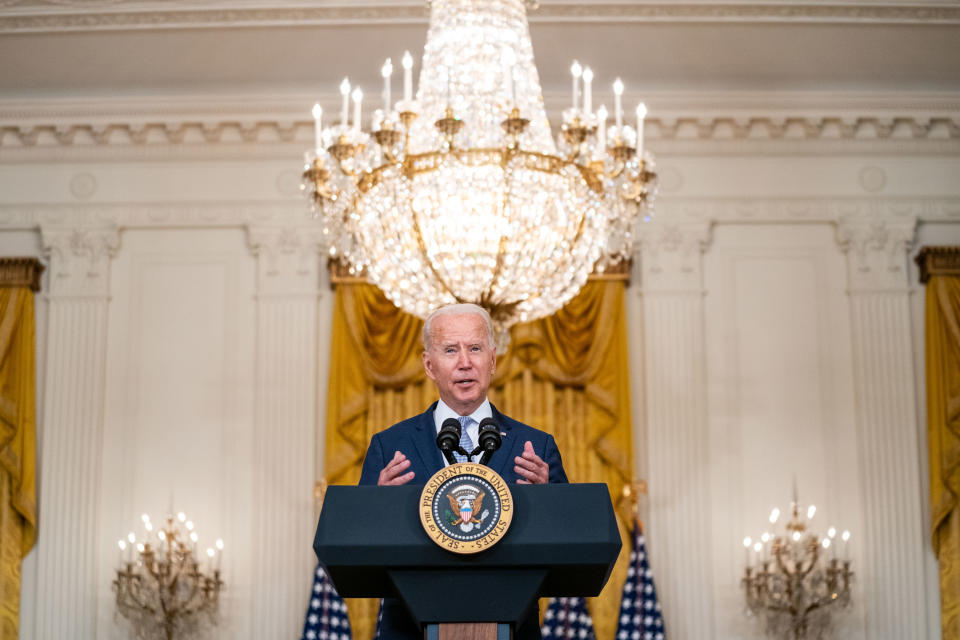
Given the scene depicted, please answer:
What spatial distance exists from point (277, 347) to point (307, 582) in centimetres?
180

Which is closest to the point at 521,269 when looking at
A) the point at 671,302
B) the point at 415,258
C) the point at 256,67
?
the point at 415,258

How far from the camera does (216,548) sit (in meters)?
9.00

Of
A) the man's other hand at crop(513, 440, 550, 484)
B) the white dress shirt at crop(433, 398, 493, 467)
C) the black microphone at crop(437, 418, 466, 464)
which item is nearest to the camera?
the black microphone at crop(437, 418, 466, 464)

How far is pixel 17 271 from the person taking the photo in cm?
947

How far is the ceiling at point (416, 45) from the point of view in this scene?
8.66m

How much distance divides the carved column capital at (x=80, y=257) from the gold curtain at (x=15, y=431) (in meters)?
0.19

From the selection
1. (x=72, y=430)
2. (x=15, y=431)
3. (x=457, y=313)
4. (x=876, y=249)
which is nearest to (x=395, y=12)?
(x=72, y=430)

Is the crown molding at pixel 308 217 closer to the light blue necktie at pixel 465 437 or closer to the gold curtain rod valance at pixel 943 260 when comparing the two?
the gold curtain rod valance at pixel 943 260

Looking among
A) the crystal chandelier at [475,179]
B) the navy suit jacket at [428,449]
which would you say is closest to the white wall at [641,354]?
the crystal chandelier at [475,179]

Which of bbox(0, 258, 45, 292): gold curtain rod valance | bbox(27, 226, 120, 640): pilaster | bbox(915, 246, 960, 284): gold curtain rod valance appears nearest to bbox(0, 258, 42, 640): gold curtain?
bbox(0, 258, 45, 292): gold curtain rod valance

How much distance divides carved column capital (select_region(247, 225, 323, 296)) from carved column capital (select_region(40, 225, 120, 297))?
1131mm

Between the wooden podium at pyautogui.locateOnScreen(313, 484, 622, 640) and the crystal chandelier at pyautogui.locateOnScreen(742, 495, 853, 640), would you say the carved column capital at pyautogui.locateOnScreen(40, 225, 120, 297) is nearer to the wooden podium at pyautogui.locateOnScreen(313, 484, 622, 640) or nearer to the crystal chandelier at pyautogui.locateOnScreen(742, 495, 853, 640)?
the crystal chandelier at pyautogui.locateOnScreen(742, 495, 853, 640)

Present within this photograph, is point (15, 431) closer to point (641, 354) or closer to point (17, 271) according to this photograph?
point (17, 271)

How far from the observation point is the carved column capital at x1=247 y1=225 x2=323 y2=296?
9.48 metres
